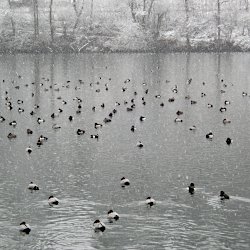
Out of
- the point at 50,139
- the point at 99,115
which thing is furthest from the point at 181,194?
the point at 99,115

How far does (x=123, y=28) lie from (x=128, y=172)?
372 feet

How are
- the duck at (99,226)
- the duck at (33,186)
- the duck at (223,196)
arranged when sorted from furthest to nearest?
the duck at (33,186)
the duck at (223,196)
the duck at (99,226)

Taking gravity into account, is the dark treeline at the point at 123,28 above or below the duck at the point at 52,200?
above

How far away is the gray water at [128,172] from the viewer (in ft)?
88.3

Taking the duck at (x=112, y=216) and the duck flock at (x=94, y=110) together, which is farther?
the duck flock at (x=94, y=110)

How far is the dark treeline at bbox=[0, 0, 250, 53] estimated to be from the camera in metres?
139

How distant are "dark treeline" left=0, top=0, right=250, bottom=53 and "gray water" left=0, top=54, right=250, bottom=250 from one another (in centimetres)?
6889

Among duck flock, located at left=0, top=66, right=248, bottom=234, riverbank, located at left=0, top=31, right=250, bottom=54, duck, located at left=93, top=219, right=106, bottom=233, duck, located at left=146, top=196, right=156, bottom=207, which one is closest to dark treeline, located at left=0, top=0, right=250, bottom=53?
riverbank, located at left=0, top=31, right=250, bottom=54

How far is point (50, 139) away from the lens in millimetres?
45719

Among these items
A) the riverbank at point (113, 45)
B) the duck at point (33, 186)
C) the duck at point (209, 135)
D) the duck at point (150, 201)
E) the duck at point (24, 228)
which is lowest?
the duck at point (24, 228)

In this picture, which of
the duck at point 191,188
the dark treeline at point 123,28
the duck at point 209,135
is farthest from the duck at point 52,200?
the dark treeline at point 123,28

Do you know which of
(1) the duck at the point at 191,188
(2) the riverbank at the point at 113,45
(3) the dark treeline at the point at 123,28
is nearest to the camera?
(1) the duck at the point at 191,188

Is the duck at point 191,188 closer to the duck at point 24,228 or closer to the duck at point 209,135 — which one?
the duck at point 24,228

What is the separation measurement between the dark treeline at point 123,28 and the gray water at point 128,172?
226ft
